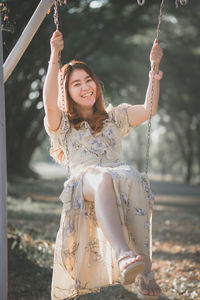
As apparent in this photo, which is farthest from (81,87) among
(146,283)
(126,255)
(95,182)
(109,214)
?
(146,283)

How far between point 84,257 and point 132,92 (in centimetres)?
1593

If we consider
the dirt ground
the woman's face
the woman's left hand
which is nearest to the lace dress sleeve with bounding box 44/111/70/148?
the woman's face

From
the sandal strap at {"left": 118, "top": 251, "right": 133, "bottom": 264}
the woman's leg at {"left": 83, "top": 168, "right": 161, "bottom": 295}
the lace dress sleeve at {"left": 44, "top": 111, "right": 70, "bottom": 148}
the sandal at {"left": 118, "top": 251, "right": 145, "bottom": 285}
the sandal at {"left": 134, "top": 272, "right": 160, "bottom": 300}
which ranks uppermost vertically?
the lace dress sleeve at {"left": 44, "top": 111, "right": 70, "bottom": 148}

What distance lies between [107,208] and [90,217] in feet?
1.23

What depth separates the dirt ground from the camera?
3.67 metres

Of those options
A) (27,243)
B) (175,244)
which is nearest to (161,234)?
(175,244)

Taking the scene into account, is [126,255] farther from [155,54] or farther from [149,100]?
[155,54]

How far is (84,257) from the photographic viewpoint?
8.84 feet

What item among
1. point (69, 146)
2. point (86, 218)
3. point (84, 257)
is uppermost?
point (69, 146)

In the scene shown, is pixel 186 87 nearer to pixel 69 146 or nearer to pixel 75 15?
pixel 75 15

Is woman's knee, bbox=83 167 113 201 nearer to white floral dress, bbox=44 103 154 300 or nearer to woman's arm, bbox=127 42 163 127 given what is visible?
white floral dress, bbox=44 103 154 300

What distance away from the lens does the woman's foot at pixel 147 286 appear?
2264 millimetres

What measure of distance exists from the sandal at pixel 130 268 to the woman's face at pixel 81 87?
1271mm

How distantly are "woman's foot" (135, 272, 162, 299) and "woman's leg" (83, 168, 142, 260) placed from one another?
0.69ft
